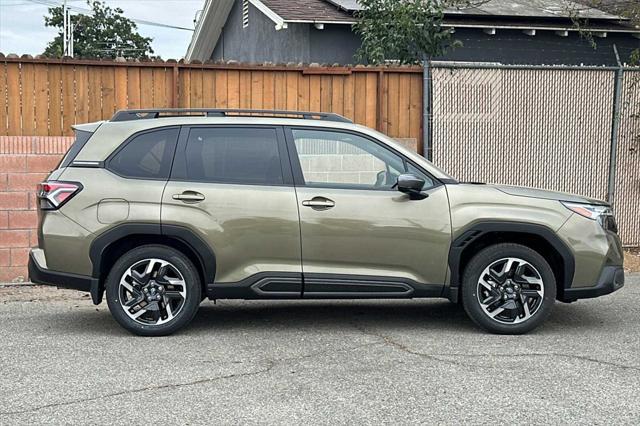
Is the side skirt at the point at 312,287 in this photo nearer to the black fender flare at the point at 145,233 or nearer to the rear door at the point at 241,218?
the rear door at the point at 241,218

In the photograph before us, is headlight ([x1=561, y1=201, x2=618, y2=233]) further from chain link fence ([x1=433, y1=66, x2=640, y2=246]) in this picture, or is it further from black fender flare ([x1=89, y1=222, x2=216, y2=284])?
chain link fence ([x1=433, y1=66, x2=640, y2=246])

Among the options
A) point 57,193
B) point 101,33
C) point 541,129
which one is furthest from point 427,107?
point 101,33

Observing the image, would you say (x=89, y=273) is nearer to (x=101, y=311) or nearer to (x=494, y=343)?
(x=101, y=311)

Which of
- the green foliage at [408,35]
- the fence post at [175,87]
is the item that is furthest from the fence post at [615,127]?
the fence post at [175,87]

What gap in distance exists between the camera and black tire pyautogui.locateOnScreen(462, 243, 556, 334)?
725cm

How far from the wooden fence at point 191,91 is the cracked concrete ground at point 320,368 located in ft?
8.48

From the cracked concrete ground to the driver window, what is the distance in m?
1.30

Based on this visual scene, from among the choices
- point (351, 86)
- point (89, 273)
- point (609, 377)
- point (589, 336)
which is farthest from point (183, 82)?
point (609, 377)

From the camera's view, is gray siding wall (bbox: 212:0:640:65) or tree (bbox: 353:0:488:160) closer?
tree (bbox: 353:0:488:160)

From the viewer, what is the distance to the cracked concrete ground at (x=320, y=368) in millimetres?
5223

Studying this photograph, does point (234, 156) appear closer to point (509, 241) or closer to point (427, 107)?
point (509, 241)

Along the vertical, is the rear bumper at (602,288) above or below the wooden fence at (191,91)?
below

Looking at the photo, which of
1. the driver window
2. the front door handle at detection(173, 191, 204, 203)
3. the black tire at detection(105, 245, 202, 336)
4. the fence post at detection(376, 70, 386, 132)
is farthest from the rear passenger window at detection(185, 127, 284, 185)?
the fence post at detection(376, 70, 386, 132)

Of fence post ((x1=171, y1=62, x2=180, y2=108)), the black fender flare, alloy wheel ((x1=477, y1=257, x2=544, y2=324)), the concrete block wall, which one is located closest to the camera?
the black fender flare
